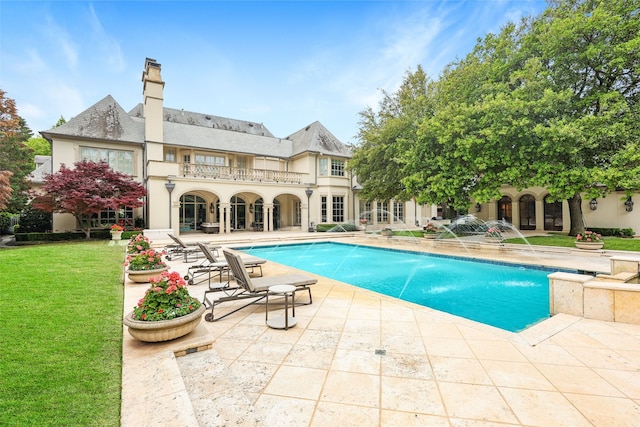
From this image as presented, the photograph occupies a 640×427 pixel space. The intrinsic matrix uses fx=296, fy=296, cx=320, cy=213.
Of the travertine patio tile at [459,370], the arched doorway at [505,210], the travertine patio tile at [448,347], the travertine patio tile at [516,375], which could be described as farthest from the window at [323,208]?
the travertine patio tile at [516,375]

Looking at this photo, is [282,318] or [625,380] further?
[282,318]

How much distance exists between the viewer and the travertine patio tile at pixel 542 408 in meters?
2.35

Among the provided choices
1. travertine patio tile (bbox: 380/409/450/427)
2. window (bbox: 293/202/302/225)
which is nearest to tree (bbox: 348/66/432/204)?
window (bbox: 293/202/302/225)

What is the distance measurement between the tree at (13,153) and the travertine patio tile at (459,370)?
21222mm

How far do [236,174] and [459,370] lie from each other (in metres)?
20.1

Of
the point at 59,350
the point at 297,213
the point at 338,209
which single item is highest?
the point at 338,209

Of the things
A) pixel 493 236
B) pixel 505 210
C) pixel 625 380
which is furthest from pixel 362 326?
pixel 505 210

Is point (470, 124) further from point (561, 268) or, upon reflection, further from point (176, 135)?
point (176, 135)

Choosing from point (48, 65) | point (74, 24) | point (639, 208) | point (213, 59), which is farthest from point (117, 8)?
point (639, 208)

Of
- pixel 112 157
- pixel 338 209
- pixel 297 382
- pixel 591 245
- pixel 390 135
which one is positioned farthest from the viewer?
pixel 338 209

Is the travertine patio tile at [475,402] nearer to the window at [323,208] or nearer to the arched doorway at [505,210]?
the window at [323,208]

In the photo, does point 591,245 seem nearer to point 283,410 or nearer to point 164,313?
point 283,410

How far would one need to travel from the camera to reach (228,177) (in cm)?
2092

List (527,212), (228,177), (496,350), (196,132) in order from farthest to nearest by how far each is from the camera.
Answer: (527,212) < (196,132) < (228,177) < (496,350)
